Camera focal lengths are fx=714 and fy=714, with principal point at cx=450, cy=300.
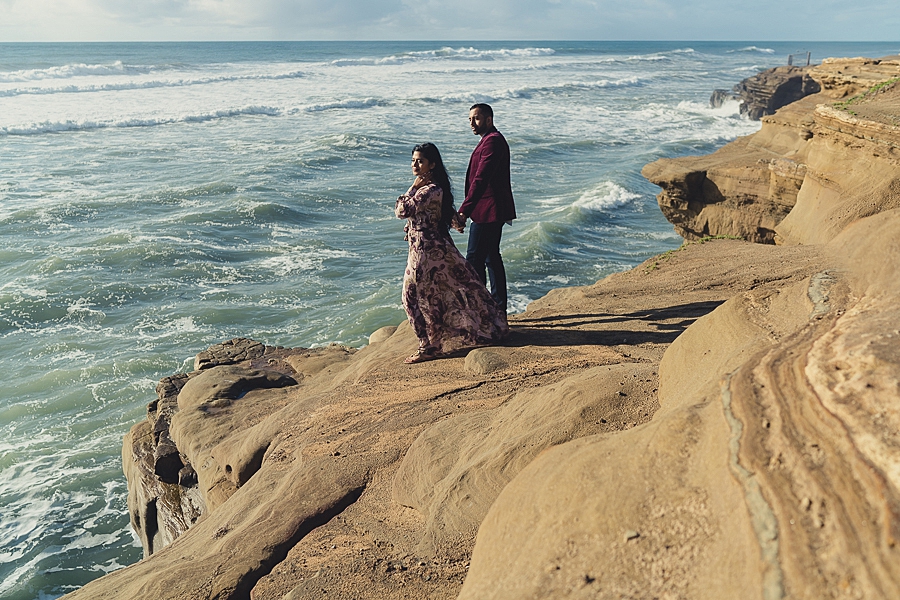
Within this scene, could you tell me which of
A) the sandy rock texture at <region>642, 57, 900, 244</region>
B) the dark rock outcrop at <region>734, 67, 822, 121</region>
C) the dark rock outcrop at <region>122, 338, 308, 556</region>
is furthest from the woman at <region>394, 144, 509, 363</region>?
the dark rock outcrop at <region>734, 67, 822, 121</region>

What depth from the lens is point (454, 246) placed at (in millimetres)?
5164

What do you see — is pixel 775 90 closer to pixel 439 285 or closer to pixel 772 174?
pixel 772 174

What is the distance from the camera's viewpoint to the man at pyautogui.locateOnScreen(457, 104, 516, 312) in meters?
5.08

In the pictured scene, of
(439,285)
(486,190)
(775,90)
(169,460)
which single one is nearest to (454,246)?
(439,285)

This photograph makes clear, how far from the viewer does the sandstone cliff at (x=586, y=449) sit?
5.91 ft

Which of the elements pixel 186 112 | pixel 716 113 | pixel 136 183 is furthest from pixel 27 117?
pixel 716 113

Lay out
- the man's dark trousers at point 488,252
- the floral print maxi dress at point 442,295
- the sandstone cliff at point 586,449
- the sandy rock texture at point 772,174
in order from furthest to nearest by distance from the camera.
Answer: the sandy rock texture at point 772,174 → the man's dark trousers at point 488,252 → the floral print maxi dress at point 442,295 → the sandstone cliff at point 586,449

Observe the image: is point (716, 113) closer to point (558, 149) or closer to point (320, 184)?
point (558, 149)

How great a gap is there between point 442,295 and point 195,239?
8.66 metres

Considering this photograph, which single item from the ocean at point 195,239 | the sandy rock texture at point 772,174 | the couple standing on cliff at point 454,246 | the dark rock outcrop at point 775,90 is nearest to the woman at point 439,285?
the couple standing on cliff at point 454,246

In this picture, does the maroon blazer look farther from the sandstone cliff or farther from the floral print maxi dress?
the sandstone cliff

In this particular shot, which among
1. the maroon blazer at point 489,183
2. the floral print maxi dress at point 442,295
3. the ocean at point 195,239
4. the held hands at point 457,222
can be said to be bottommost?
the ocean at point 195,239

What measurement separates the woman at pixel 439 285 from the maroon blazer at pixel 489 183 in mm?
210

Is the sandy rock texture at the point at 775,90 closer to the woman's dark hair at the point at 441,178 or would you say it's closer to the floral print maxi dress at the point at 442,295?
the floral print maxi dress at the point at 442,295
